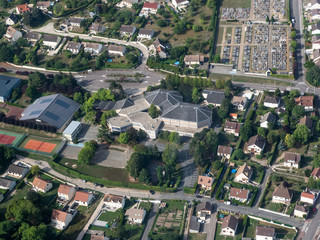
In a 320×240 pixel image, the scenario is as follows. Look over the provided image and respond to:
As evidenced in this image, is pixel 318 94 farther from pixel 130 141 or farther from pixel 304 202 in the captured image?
pixel 130 141

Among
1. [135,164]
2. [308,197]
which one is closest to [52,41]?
[135,164]

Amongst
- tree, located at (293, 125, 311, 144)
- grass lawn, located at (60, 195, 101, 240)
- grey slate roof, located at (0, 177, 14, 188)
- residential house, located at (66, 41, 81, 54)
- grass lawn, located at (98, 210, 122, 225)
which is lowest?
grass lawn, located at (60, 195, 101, 240)

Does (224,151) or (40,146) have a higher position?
(224,151)

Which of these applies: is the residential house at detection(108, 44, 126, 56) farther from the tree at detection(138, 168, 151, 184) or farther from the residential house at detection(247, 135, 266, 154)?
the residential house at detection(247, 135, 266, 154)

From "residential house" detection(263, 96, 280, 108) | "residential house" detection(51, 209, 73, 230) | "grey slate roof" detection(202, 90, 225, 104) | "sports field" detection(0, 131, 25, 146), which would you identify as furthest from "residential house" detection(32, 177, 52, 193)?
"residential house" detection(263, 96, 280, 108)

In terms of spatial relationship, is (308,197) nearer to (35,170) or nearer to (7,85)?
(35,170)

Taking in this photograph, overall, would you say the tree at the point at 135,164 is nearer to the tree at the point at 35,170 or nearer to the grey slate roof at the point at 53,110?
the tree at the point at 35,170
